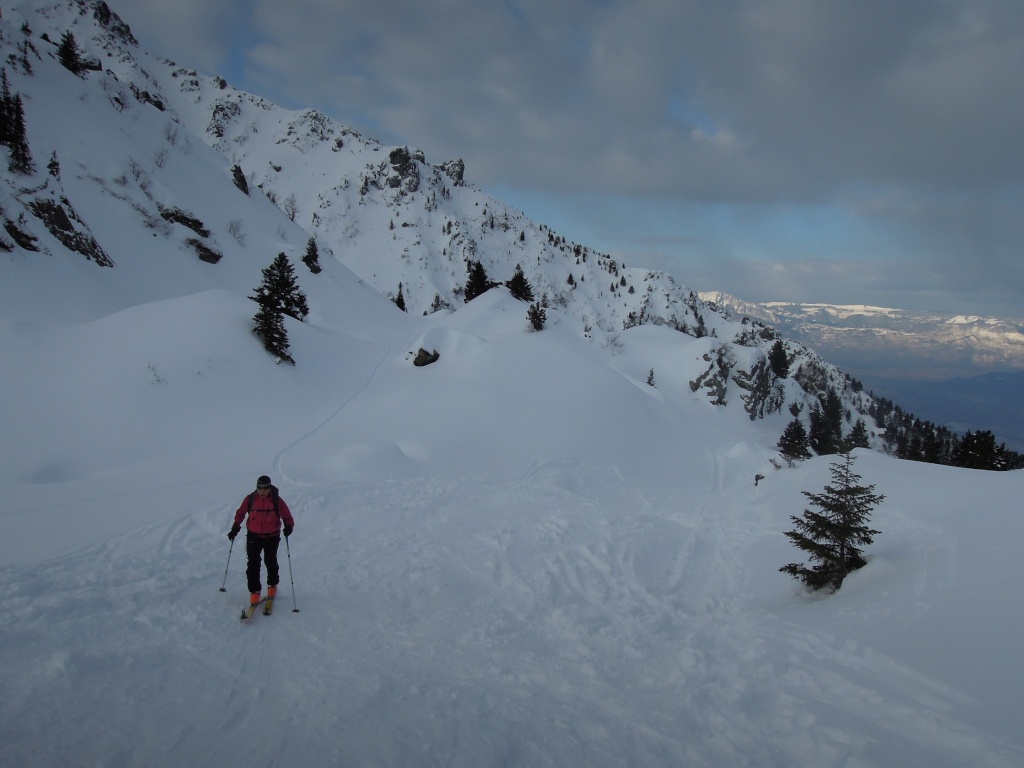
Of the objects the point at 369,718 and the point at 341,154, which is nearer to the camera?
the point at 369,718

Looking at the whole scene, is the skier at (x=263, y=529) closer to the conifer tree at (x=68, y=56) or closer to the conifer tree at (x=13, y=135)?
the conifer tree at (x=13, y=135)

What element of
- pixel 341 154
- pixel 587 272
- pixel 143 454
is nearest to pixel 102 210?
pixel 143 454

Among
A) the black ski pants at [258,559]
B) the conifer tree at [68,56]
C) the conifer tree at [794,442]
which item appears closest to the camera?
the black ski pants at [258,559]

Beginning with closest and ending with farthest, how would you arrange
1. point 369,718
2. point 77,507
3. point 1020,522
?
point 369,718 < point 1020,522 < point 77,507

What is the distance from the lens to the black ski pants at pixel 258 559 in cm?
701

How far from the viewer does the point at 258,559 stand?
283 inches

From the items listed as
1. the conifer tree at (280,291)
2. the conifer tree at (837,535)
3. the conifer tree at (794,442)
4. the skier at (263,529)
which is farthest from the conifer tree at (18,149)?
the conifer tree at (794,442)

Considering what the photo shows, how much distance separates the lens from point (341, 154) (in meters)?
150

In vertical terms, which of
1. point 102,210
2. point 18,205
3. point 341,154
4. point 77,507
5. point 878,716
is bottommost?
point 77,507

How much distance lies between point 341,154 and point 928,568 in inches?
6945

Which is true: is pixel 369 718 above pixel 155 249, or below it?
below

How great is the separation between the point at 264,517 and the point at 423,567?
338 centimetres

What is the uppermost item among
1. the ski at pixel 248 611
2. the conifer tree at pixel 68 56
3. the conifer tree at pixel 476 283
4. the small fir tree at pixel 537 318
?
the conifer tree at pixel 68 56

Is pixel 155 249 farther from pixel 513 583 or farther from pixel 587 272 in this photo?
pixel 587 272
